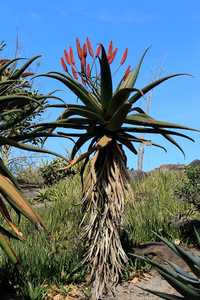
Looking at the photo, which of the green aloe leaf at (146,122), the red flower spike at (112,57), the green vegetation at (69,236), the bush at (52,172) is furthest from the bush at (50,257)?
the bush at (52,172)

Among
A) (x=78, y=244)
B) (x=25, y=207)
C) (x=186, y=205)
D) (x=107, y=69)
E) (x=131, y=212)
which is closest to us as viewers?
(x=25, y=207)

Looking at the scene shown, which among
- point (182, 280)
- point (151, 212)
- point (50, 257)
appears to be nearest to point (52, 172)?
point (151, 212)

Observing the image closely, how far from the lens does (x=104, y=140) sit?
8773 millimetres

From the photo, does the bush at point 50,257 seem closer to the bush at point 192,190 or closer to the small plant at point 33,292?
the small plant at point 33,292

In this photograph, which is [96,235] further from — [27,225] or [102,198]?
[27,225]

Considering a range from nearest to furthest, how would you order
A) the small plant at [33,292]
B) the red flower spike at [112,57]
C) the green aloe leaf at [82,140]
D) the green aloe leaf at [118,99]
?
the small plant at [33,292], the green aloe leaf at [118,99], the red flower spike at [112,57], the green aloe leaf at [82,140]

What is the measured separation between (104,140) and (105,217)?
1.07 meters

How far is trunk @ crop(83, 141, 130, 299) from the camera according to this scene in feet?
28.5

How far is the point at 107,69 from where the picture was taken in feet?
28.3

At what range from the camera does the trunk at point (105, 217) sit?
28.5 ft

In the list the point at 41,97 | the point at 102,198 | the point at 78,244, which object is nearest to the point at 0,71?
the point at 41,97

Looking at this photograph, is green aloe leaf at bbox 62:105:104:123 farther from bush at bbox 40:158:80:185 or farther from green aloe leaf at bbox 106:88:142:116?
bush at bbox 40:158:80:185

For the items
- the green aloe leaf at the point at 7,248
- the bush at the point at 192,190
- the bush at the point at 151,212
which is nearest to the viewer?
the green aloe leaf at the point at 7,248

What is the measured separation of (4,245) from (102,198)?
6.80ft
